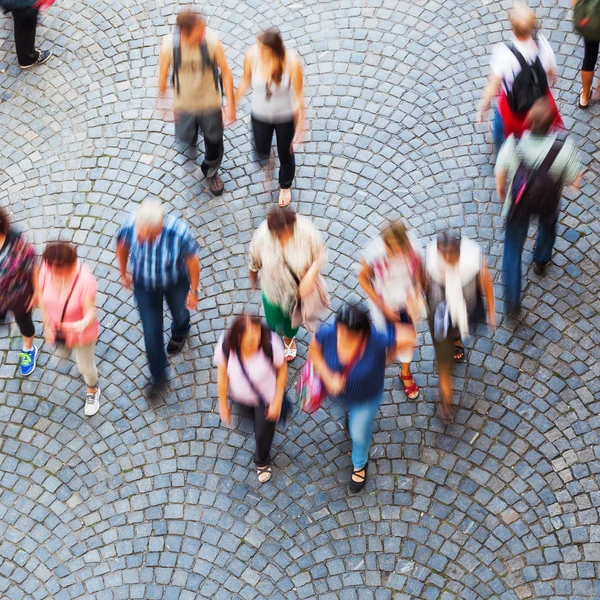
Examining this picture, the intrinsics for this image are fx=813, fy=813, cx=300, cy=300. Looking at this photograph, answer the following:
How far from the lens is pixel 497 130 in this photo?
7.91 metres

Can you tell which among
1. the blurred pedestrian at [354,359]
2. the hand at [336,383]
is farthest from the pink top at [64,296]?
the hand at [336,383]

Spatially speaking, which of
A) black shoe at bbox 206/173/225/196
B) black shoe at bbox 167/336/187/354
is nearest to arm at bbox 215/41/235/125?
black shoe at bbox 206/173/225/196

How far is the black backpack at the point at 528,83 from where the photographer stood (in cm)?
705

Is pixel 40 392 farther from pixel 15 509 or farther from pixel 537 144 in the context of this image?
pixel 537 144

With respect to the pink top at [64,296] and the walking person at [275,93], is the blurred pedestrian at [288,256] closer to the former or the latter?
the pink top at [64,296]

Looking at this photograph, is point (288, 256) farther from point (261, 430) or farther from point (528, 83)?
point (528, 83)

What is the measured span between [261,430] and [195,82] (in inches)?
128

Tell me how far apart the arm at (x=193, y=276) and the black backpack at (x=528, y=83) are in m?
3.16

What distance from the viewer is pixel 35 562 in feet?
20.7

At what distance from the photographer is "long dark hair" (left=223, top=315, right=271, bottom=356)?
18.0 ft

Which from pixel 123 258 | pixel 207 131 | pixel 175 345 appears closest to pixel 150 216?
pixel 123 258

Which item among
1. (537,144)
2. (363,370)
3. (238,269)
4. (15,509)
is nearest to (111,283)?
(238,269)

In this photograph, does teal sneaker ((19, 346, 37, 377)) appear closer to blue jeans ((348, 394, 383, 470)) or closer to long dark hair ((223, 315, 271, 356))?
long dark hair ((223, 315, 271, 356))

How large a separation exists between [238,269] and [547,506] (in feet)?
11.4
